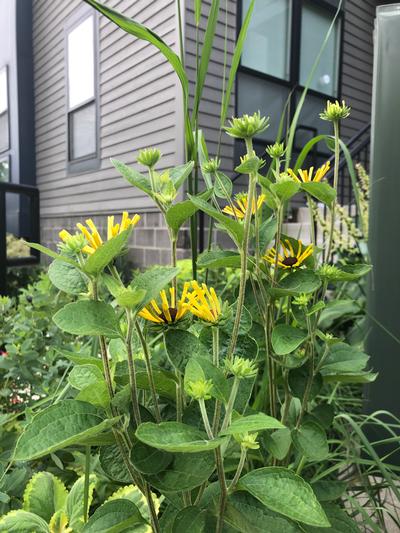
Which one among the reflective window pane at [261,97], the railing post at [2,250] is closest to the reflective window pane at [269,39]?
the reflective window pane at [261,97]

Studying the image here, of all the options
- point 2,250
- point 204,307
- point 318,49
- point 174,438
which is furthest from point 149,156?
point 318,49

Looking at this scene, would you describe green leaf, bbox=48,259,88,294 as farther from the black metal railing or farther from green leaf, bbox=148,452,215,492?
the black metal railing

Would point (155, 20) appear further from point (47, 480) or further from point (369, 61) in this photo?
point (47, 480)

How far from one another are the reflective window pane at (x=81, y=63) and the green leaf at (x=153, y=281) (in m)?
5.91

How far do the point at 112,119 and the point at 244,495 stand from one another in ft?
17.7

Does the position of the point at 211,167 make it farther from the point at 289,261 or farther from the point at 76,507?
the point at 76,507

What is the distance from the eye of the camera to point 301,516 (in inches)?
13.8

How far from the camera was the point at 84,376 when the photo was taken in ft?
1.55

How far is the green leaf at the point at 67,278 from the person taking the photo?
0.43 m

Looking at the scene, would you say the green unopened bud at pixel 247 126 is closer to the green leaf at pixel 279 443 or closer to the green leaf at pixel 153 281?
the green leaf at pixel 153 281

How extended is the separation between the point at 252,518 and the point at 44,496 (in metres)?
0.32

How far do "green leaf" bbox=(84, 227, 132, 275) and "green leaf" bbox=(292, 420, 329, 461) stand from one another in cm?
36

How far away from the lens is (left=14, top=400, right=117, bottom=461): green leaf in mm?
344

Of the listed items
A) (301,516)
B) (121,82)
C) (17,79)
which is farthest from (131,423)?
(17,79)
